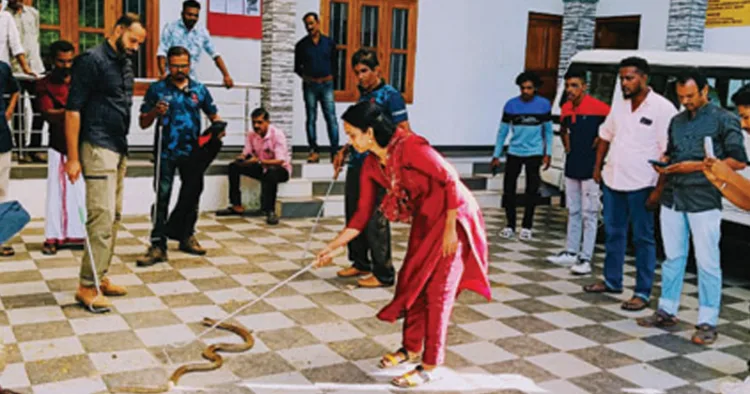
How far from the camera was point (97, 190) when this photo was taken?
511cm

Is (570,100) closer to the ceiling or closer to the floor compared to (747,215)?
closer to the ceiling

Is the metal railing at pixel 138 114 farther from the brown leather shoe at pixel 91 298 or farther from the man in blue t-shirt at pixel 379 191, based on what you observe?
the brown leather shoe at pixel 91 298

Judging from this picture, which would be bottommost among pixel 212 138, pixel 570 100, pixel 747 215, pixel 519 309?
pixel 519 309

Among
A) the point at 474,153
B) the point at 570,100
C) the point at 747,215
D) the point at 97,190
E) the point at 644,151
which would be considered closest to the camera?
the point at 97,190

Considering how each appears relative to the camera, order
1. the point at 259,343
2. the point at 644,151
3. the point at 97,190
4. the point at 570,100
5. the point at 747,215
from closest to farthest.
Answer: the point at 259,343 < the point at 97,190 < the point at 644,151 < the point at 747,215 < the point at 570,100

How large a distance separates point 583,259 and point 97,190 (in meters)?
4.25

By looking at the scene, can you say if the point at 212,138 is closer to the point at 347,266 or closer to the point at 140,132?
the point at 347,266

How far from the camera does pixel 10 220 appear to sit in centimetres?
324

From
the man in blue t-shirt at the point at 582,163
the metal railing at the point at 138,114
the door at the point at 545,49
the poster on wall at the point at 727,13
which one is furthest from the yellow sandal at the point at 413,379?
the door at the point at 545,49

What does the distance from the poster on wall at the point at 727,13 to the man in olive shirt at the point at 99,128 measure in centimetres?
867

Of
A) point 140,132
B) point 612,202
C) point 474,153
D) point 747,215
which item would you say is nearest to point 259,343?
point 612,202

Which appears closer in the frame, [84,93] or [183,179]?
[84,93]

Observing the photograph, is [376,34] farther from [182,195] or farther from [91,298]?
[91,298]

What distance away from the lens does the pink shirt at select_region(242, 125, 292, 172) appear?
8648mm
